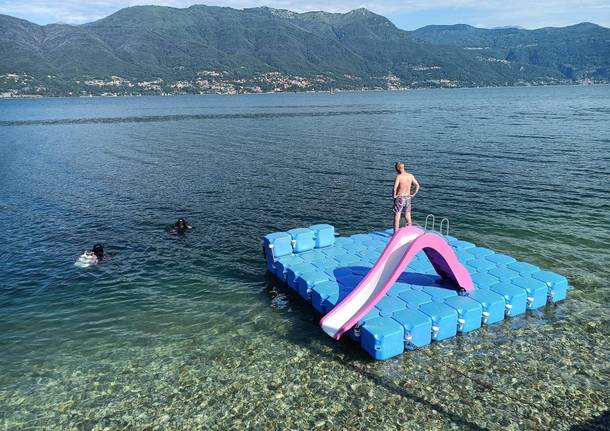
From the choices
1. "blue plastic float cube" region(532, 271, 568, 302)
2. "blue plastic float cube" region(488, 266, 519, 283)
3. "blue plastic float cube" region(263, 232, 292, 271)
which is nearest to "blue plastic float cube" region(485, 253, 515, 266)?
"blue plastic float cube" region(488, 266, 519, 283)

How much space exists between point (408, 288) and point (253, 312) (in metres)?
6.68

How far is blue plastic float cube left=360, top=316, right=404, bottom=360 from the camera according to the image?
47.0ft

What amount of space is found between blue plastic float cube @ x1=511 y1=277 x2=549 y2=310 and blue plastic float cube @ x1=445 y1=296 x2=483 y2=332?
2653 mm

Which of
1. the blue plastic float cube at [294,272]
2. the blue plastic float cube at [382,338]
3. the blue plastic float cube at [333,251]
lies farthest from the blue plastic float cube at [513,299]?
the blue plastic float cube at [294,272]

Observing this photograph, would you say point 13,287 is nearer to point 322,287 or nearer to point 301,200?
point 322,287

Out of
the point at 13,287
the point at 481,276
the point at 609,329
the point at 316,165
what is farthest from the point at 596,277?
the point at 316,165

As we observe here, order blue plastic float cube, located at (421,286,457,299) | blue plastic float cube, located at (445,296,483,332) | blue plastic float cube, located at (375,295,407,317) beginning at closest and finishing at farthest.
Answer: blue plastic float cube, located at (375,295,407,317), blue plastic float cube, located at (445,296,483,332), blue plastic float cube, located at (421,286,457,299)

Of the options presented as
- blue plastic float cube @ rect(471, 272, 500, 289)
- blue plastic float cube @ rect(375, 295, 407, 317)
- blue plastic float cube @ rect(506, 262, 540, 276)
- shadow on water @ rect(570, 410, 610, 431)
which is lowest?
shadow on water @ rect(570, 410, 610, 431)

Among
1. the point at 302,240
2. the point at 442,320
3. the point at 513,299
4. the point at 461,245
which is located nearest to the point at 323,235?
the point at 302,240

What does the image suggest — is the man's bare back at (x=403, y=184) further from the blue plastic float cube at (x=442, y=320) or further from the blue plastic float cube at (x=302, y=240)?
the blue plastic float cube at (x=442, y=320)

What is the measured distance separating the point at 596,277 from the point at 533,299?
18.9ft

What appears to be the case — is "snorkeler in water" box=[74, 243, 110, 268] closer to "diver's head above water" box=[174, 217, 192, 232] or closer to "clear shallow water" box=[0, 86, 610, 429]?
"clear shallow water" box=[0, 86, 610, 429]

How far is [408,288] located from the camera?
58.3 ft

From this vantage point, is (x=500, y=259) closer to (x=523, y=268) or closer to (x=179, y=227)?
(x=523, y=268)
